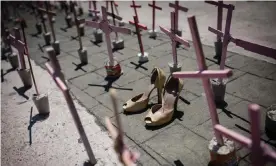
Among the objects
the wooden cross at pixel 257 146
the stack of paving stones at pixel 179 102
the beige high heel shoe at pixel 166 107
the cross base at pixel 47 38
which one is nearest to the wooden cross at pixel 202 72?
the wooden cross at pixel 257 146

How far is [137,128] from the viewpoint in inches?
176

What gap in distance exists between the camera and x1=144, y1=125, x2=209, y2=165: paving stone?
12.0ft

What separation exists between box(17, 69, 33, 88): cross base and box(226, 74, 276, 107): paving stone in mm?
4520

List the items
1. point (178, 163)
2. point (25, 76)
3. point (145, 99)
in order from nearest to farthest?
point (178, 163) → point (145, 99) → point (25, 76)

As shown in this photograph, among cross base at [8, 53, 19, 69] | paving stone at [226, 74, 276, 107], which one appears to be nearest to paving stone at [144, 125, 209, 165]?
paving stone at [226, 74, 276, 107]

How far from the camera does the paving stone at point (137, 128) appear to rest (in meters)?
4.24

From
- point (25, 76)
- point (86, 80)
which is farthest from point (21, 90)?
point (86, 80)

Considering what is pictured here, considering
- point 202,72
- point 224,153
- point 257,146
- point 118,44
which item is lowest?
point 224,153

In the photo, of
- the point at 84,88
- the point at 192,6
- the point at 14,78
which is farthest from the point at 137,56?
the point at 192,6

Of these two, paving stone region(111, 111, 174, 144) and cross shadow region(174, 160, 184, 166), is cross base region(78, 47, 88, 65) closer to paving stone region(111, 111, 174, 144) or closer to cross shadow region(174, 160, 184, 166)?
paving stone region(111, 111, 174, 144)

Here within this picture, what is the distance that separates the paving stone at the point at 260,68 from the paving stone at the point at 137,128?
2.42 metres

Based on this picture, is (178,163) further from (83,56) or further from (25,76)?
(83,56)

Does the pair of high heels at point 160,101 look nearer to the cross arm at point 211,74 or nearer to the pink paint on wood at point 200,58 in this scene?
the pink paint on wood at point 200,58

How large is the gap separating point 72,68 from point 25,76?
1.27 metres
